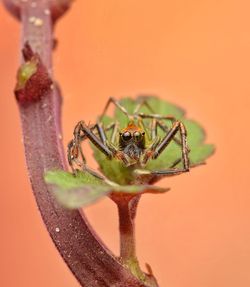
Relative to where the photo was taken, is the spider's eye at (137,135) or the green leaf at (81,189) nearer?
the green leaf at (81,189)

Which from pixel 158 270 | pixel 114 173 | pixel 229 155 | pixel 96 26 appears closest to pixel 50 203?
pixel 114 173

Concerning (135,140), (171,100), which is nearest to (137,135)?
(135,140)

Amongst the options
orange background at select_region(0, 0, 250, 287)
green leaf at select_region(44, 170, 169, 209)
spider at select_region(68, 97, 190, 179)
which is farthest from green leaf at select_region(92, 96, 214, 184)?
orange background at select_region(0, 0, 250, 287)

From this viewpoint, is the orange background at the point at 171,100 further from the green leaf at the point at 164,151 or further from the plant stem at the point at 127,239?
the plant stem at the point at 127,239

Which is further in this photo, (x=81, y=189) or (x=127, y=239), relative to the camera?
(x=127, y=239)

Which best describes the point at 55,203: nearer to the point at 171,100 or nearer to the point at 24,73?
the point at 24,73

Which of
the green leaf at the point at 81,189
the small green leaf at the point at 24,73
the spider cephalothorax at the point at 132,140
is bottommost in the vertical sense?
the green leaf at the point at 81,189

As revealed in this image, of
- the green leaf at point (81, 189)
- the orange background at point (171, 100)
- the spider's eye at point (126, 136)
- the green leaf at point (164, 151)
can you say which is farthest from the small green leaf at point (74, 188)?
the orange background at point (171, 100)
